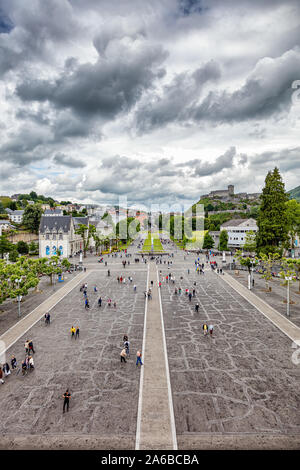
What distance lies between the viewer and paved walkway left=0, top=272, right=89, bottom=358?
62.2 ft

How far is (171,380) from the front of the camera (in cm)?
1376

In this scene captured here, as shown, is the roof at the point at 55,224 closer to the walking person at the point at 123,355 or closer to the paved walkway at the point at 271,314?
the paved walkway at the point at 271,314

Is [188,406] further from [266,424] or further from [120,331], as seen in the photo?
[120,331]

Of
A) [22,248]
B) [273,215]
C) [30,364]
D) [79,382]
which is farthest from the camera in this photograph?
[22,248]

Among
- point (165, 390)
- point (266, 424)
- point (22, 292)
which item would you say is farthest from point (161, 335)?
point (22, 292)

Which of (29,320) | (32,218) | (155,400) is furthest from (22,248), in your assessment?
(155,400)

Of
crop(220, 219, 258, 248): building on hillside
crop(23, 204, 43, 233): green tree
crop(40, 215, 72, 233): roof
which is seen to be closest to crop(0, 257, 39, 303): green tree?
crop(40, 215, 72, 233): roof

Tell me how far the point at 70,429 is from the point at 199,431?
554cm

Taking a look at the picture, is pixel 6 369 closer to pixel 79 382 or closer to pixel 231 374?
pixel 79 382

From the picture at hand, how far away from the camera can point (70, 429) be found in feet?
34.5

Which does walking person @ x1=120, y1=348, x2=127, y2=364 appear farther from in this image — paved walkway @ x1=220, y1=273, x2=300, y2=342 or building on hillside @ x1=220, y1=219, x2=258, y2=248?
building on hillside @ x1=220, y1=219, x2=258, y2=248

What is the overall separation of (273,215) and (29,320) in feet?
124

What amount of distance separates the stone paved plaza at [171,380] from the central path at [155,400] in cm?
34

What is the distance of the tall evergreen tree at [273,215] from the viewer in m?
39.9
